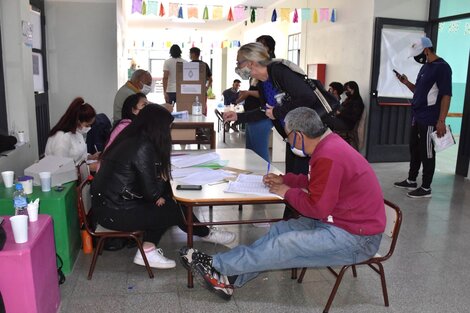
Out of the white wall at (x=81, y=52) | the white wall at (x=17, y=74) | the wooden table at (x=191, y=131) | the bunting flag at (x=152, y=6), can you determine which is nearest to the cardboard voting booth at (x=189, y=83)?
the wooden table at (x=191, y=131)

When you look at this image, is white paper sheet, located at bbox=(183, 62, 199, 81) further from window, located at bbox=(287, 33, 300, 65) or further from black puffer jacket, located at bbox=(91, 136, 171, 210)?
window, located at bbox=(287, 33, 300, 65)

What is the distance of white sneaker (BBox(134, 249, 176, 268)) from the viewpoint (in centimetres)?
260

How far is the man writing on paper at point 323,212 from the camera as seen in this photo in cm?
192

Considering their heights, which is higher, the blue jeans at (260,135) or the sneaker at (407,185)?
the blue jeans at (260,135)

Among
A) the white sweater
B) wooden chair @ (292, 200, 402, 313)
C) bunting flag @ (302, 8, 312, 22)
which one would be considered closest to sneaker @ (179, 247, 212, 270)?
wooden chair @ (292, 200, 402, 313)

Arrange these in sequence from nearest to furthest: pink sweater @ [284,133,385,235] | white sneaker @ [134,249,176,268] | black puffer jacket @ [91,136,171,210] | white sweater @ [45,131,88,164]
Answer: pink sweater @ [284,133,385,235], black puffer jacket @ [91,136,171,210], white sneaker @ [134,249,176,268], white sweater @ [45,131,88,164]

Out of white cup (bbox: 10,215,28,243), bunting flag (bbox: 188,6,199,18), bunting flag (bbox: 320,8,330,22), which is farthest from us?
bunting flag (bbox: 188,6,199,18)

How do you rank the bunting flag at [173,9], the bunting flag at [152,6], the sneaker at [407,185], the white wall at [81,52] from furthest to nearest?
the bunting flag at [173,9] → the bunting flag at [152,6] → the white wall at [81,52] → the sneaker at [407,185]

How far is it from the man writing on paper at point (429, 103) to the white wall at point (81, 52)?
3.68 metres

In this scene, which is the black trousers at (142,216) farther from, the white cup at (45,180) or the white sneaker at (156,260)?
the white cup at (45,180)

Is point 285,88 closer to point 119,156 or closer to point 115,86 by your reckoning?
point 119,156

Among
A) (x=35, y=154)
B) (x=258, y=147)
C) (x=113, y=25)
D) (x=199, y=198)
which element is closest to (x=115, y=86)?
(x=113, y=25)

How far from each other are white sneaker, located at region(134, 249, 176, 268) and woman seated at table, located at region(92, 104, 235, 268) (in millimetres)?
179

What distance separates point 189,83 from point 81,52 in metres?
1.46
